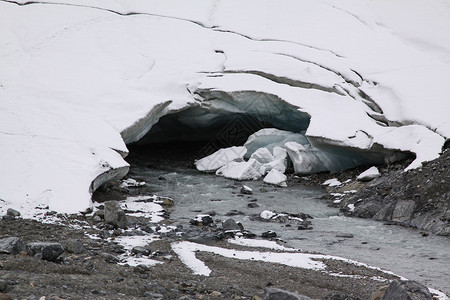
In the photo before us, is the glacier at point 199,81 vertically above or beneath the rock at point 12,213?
above

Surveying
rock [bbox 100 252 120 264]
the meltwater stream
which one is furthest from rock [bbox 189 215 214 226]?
rock [bbox 100 252 120 264]

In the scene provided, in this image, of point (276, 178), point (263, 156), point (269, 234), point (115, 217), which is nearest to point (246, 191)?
point (276, 178)

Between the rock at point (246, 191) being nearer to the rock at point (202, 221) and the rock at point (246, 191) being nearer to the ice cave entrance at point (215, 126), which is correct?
the rock at point (202, 221)

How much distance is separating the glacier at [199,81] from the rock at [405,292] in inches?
217

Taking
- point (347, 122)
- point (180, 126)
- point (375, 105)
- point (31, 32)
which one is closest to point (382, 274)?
point (347, 122)

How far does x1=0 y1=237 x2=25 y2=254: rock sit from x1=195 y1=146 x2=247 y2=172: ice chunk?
29.4 ft

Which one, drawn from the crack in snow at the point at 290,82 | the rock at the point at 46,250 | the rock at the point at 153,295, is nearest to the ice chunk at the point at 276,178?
the crack in snow at the point at 290,82

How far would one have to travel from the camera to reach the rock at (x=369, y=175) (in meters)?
11.3

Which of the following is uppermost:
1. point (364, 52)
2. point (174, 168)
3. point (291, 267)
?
point (364, 52)

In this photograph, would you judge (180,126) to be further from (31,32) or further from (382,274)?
(382,274)

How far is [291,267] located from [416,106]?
7739mm

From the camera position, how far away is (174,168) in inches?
566

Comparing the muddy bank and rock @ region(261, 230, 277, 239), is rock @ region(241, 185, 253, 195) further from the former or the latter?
rock @ region(261, 230, 277, 239)

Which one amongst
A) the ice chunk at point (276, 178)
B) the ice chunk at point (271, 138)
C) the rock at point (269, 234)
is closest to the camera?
the rock at point (269, 234)
